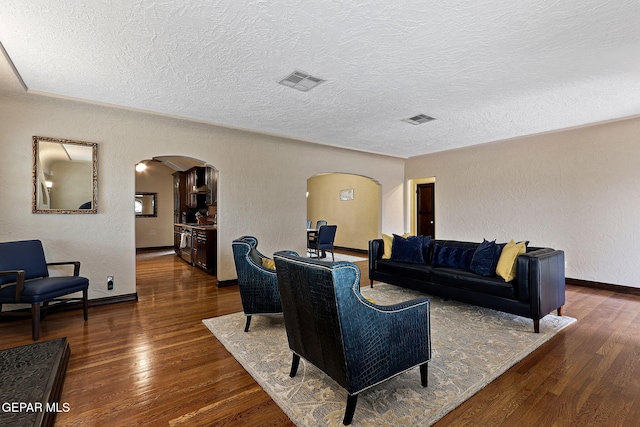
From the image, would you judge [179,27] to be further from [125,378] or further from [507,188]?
[507,188]

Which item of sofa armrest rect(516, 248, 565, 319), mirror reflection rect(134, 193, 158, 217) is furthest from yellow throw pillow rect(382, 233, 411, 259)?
mirror reflection rect(134, 193, 158, 217)

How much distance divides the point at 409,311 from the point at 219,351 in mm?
1776

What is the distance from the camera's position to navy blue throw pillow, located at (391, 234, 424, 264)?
460 centimetres

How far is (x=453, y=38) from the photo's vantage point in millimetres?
2389

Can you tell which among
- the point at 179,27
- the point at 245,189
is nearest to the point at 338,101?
the point at 179,27

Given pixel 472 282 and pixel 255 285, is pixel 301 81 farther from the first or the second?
pixel 472 282

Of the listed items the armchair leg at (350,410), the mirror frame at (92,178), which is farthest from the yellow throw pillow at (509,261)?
the mirror frame at (92,178)

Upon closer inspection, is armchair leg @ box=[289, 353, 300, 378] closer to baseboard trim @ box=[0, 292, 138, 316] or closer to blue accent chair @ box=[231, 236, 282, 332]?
blue accent chair @ box=[231, 236, 282, 332]

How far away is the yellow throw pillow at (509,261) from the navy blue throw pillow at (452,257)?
0.56m

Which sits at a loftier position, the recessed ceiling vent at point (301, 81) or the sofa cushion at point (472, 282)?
the recessed ceiling vent at point (301, 81)

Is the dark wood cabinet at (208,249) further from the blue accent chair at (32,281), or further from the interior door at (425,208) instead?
the interior door at (425,208)

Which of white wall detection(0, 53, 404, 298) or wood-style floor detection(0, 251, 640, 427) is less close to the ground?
white wall detection(0, 53, 404, 298)

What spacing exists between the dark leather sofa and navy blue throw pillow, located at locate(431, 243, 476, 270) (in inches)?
4.0

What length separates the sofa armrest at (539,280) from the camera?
3127 millimetres
